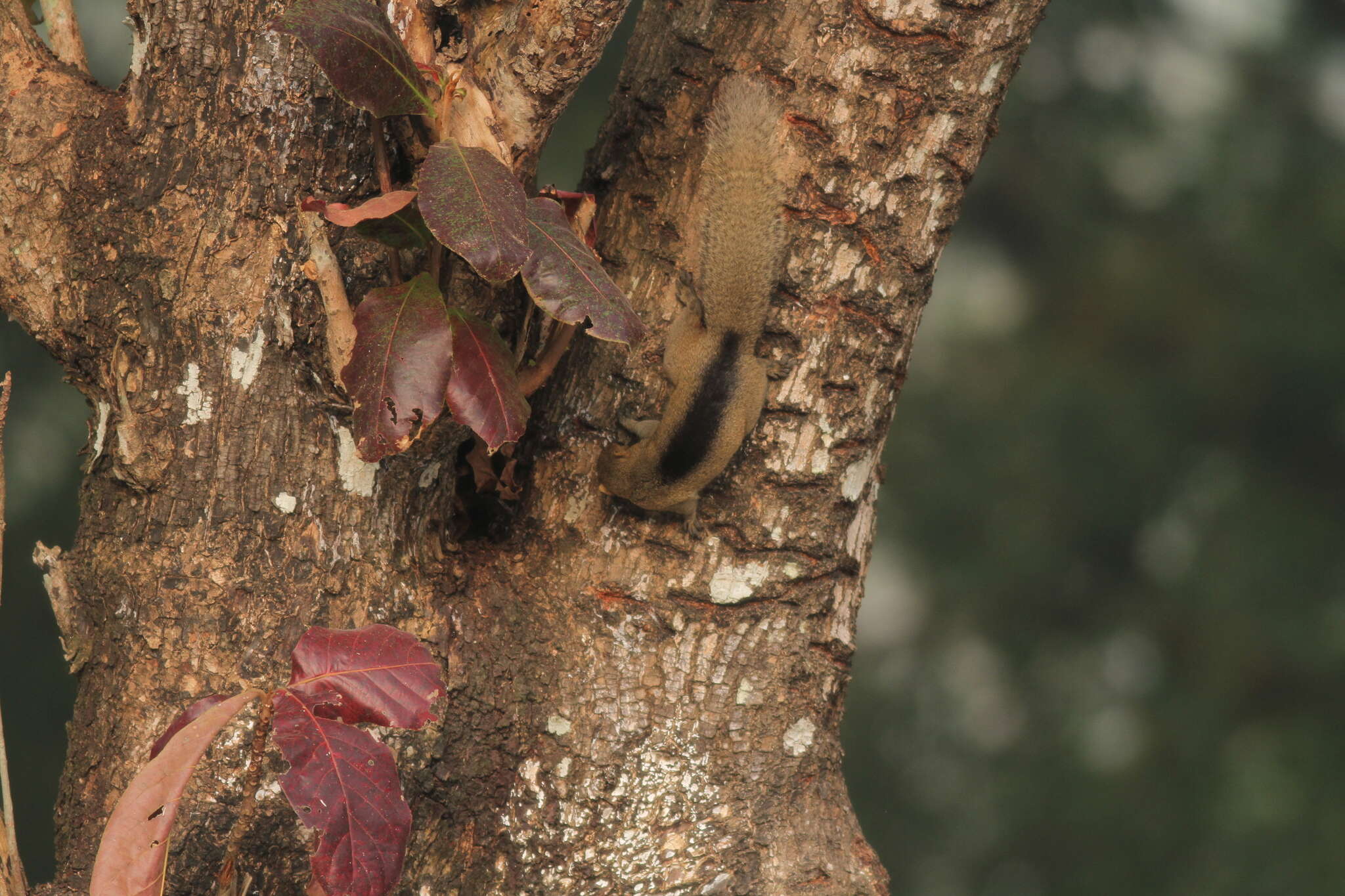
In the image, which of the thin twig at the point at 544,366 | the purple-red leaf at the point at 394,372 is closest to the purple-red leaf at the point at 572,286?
the purple-red leaf at the point at 394,372

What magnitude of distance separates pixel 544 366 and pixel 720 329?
0.37 m

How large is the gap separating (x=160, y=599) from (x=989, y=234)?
3014 millimetres

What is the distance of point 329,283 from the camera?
1251 millimetres

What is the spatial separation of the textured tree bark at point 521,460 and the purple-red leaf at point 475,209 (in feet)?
0.66

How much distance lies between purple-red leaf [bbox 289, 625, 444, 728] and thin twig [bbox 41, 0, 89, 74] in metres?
0.89

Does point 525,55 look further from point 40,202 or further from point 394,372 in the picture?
point 40,202

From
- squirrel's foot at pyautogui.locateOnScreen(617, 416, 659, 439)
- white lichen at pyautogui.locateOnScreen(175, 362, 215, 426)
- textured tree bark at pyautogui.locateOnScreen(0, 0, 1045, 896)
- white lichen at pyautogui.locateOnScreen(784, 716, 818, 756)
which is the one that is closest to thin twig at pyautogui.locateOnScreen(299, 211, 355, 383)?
textured tree bark at pyautogui.locateOnScreen(0, 0, 1045, 896)

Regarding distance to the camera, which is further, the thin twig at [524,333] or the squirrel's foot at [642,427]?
the squirrel's foot at [642,427]

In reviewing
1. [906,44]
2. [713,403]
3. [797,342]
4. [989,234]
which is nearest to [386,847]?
[797,342]

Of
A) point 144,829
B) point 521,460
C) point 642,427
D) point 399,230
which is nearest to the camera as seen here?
point 144,829

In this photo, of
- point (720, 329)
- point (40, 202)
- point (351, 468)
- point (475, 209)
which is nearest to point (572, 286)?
point (475, 209)

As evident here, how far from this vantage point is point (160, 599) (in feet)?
4.26

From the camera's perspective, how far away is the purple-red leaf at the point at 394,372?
113cm

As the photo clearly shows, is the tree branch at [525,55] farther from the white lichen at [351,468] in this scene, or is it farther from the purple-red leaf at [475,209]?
the white lichen at [351,468]
